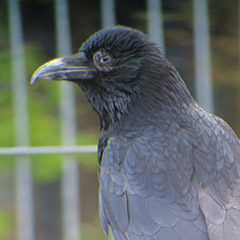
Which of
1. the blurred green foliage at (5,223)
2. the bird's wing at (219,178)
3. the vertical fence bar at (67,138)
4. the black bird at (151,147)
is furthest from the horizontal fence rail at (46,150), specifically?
the bird's wing at (219,178)

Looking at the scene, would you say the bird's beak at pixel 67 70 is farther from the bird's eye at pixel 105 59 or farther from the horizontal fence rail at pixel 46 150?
the horizontal fence rail at pixel 46 150

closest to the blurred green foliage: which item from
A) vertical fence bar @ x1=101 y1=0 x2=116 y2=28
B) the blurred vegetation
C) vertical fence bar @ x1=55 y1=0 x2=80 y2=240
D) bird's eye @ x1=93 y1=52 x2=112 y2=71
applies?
the blurred vegetation

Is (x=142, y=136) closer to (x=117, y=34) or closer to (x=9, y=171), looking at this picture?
(x=117, y=34)

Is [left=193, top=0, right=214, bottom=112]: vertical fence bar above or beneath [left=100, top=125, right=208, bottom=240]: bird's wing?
above

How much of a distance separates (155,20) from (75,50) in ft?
1.79

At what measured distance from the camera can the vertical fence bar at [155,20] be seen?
4.73 metres

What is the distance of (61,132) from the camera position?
192 inches

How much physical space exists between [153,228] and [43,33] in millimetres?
1933

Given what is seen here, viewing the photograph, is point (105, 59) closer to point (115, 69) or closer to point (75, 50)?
point (115, 69)

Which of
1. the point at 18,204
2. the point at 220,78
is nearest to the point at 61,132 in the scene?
the point at 18,204

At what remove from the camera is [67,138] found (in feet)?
16.0

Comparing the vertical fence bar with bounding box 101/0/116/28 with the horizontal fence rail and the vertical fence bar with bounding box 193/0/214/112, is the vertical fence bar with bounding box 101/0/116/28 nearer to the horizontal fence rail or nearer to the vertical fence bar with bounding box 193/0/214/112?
the vertical fence bar with bounding box 193/0/214/112

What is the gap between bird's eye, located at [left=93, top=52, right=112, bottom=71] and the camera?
3.62 meters

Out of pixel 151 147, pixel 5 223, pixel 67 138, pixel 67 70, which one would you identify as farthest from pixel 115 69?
pixel 5 223
